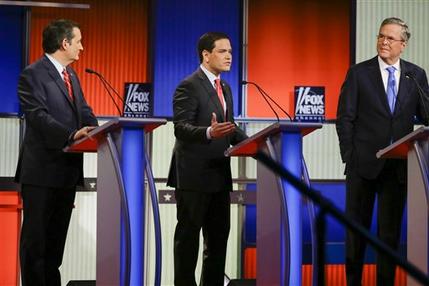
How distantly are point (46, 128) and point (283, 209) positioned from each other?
108cm

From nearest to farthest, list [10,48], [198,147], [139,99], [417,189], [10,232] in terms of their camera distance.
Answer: [417,189] < [198,147] < [10,232] < [139,99] < [10,48]

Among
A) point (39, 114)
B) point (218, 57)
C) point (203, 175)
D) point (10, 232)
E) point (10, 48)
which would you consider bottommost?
point (10, 232)

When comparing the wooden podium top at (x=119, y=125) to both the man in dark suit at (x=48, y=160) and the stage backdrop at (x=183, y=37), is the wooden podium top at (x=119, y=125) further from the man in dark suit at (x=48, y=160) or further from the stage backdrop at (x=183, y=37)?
the stage backdrop at (x=183, y=37)

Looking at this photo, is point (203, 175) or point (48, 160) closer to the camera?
point (48, 160)

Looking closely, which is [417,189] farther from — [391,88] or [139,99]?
[139,99]

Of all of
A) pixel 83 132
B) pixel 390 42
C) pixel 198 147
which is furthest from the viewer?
pixel 390 42

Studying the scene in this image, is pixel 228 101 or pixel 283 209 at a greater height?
pixel 228 101

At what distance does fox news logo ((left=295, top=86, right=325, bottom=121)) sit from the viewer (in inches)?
248

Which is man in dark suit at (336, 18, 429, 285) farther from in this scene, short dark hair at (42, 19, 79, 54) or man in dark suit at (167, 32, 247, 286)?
short dark hair at (42, 19, 79, 54)

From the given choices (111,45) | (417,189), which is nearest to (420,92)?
(417,189)

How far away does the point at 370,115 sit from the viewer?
411 centimetres

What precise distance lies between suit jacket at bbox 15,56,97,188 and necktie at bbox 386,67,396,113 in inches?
59.8

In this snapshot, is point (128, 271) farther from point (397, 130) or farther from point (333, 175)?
point (333, 175)

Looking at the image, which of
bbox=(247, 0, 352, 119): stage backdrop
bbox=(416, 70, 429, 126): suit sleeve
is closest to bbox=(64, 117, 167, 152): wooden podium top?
bbox=(416, 70, 429, 126): suit sleeve
